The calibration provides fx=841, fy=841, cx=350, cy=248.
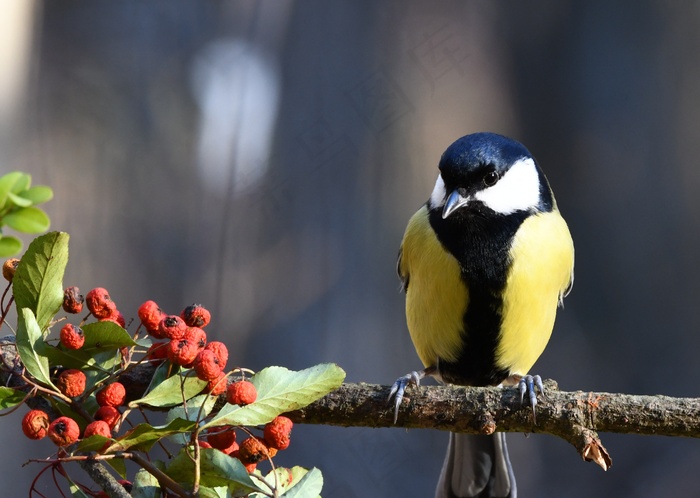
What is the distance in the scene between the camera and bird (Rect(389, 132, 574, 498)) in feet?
5.98

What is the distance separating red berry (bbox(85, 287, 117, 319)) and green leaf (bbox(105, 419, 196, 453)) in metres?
0.21

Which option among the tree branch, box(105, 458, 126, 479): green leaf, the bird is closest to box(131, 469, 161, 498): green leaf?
box(105, 458, 126, 479): green leaf

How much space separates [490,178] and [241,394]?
106 cm

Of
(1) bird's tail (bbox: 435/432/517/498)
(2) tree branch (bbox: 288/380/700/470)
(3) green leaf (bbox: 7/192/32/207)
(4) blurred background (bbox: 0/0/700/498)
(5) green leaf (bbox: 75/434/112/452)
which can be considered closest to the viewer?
(3) green leaf (bbox: 7/192/32/207)

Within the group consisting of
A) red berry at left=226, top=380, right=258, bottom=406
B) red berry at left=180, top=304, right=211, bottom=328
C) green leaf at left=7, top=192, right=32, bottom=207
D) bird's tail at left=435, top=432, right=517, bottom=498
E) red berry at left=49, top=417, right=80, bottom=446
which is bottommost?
bird's tail at left=435, top=432, right=517, bottom=498

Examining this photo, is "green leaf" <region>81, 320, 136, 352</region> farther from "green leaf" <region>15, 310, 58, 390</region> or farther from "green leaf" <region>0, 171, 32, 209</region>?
"green leaf" <region>0, 171, 32, 209</region>

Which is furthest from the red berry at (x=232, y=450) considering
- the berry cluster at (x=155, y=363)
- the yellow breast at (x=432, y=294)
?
the yellow breast at (x=432, y=294)

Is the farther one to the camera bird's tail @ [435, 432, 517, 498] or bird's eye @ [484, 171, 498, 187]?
bird's tail @ [435, 432, 517, 498]

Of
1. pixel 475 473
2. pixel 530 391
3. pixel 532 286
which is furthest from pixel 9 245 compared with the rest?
pixel 475 473

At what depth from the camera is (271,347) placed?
2.99m

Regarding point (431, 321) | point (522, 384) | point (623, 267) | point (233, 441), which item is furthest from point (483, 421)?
point (623, 267)

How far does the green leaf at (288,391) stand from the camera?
96cm

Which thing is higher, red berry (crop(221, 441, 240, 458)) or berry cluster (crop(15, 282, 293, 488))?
berry cluster (crop(15, 282, 293, 488))

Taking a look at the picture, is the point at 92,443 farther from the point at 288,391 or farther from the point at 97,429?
the point at 288,391
